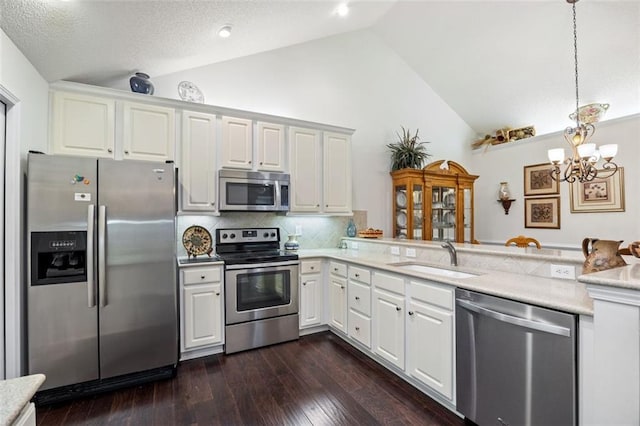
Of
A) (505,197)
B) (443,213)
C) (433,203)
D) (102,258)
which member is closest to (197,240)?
(102,258)

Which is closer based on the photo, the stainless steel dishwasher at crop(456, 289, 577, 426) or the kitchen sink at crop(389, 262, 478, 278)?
the stainless steel dishwasher at crop(456, 289, 577, 426)

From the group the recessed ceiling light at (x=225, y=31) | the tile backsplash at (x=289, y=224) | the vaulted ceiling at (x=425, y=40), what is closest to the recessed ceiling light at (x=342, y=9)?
the vaulted ceiling at (x=425, y=40)

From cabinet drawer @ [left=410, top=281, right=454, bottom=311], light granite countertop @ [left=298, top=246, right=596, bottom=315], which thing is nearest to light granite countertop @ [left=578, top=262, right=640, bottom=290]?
light granite countertop @ [left=298, top=246, right=596, bottom=315]

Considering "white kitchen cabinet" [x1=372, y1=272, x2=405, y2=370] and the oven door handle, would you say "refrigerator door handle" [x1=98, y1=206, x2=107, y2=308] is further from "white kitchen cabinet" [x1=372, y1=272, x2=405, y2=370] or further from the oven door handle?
"white kitchen cabinet" [x1=372, y1=272, x2=405, y2=370]

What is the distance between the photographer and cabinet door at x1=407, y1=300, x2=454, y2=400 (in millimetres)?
1966

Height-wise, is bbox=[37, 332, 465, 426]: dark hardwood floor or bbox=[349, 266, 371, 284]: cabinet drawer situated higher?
bbox=[349, 266, 371, 284]: cabinet drawer

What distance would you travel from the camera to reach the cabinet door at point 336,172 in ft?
12.6

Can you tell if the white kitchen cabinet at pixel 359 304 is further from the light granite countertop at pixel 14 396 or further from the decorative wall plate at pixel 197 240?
the light granite countertop at pixel 14 396

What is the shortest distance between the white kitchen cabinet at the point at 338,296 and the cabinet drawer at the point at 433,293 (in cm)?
103

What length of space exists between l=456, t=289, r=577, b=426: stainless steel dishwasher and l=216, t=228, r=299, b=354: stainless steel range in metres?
1.81

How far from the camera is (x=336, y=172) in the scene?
3918mm

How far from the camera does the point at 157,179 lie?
2488 millimetres

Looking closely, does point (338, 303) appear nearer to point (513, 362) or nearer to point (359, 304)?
point (359, 304)

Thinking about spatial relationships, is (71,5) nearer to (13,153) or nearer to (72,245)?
(13,153)
